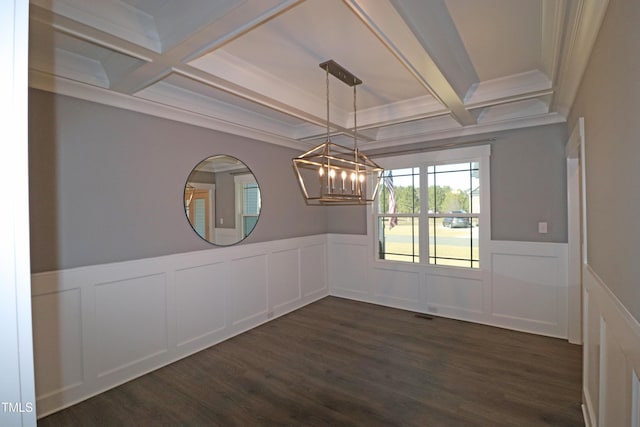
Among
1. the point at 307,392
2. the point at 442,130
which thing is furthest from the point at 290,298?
the point at 442,130

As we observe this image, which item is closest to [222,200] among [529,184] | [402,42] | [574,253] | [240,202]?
[240,202]

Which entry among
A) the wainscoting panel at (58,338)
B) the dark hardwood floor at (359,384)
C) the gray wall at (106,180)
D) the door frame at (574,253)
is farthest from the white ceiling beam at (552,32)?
the wainscoting panel at (58,338)

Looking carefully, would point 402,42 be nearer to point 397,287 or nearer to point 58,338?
point 58,338

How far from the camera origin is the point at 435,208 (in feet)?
14.1

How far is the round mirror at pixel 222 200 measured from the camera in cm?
338

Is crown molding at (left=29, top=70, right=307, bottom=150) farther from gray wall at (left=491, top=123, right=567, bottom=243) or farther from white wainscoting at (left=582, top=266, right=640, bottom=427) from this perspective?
white wainscoting at (left=582, top=266, right=640, bottom=427)

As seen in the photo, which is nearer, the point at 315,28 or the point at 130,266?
the point at 315,28

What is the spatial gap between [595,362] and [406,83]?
2.60m

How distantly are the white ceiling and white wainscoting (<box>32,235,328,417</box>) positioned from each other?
1.49m

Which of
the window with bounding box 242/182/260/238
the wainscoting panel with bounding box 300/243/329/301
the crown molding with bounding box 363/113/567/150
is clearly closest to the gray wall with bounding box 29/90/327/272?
the window with bounding box 242/182/260/238

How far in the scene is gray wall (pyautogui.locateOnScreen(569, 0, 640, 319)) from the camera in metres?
1.13

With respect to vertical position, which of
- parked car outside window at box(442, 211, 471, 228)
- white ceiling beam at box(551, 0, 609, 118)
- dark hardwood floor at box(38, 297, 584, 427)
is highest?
white ceiling beam at box(551, 0, 609, 118)

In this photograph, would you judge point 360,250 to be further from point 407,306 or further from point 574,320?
point 574,320

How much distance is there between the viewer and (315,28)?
2.12 metres
